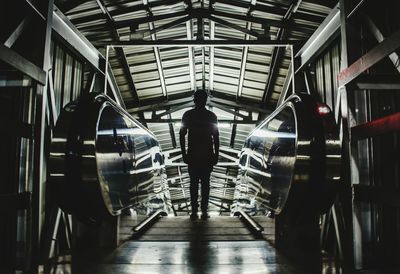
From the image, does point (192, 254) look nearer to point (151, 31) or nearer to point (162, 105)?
point (151, 31)

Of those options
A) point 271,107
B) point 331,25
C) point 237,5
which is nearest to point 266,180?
point 331,25

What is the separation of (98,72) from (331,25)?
3.45 meters

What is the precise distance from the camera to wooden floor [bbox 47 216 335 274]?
2.64 meters

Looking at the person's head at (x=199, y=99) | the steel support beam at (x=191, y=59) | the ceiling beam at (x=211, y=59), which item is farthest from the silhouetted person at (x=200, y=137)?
the steel support beam at (x=191, y=59)

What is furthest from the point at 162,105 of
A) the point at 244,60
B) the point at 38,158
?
the point at 38,158

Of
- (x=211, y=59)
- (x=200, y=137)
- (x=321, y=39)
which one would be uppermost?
(x=211, y=59)

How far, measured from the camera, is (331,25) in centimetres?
407

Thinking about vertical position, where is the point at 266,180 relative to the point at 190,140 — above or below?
below

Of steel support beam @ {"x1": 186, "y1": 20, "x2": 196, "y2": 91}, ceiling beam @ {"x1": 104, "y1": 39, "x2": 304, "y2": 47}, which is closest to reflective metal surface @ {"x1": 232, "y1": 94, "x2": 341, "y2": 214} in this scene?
ceiling beam @ {"x1": 104, "y1": 39, "x2": 304, "y2": 47}

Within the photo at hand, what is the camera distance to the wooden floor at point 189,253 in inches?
104

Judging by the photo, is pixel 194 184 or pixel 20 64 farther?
pixel 194 184

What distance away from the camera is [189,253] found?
10.5 feet

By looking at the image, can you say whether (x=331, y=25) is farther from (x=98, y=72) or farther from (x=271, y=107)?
(x=271, y=107)

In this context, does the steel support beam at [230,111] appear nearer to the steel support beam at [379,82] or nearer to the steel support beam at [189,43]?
the steel support beam at [189,43]
